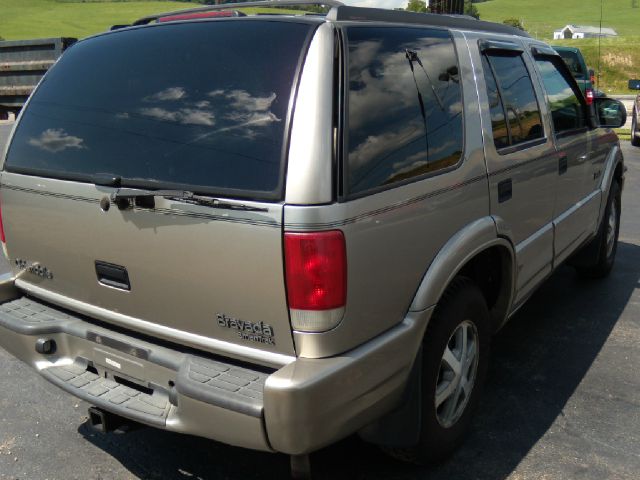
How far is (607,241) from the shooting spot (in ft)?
17.6

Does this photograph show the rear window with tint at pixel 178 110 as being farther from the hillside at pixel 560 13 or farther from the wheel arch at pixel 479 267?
the hillside at pixel 560 13

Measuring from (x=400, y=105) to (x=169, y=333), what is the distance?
4.08 ft

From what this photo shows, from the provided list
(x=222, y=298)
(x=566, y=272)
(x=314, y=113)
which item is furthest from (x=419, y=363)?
(x=566, y=272)

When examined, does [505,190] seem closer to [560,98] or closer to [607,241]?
[560,98]

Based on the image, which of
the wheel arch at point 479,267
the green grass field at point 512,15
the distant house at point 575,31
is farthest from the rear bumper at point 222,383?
the distant house at point 575,31

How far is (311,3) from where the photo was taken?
8.71ft

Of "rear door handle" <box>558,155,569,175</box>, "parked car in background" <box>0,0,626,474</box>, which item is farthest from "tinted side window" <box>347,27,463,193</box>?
"rear door handle" <box>558,155,569,175</box>

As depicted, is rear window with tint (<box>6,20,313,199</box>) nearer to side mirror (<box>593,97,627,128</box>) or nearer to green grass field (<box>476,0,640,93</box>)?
side mirror (<box>593,97,627,128</box>)

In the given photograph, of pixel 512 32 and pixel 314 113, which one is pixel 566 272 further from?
pixel 314 113

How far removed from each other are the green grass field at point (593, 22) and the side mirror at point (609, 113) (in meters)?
39.1

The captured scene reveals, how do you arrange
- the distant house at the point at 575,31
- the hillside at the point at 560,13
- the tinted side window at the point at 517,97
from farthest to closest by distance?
the hillside at the point at 560,13, the distant house at the point at 575,31, the tinted side window at the point at 517,97

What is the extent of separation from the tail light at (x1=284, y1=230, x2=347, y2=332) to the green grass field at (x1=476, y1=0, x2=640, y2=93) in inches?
1679

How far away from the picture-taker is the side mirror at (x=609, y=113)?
489 centimetres

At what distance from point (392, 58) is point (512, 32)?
1702 millimetres
